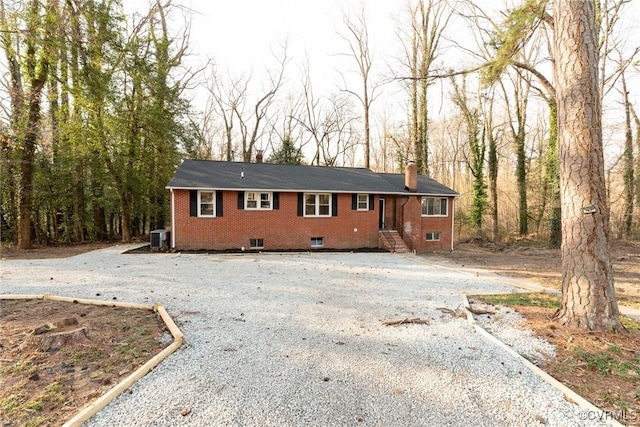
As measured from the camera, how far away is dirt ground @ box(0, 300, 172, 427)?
8.18 ft

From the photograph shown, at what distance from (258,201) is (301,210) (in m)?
2.13

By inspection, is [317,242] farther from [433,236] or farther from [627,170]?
[627,170]

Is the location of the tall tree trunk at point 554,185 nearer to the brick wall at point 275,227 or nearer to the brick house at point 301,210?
the brick house at point 301,210

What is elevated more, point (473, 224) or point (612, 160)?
point (612, 160)

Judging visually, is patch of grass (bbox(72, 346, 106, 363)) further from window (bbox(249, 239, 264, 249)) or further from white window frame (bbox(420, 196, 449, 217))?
white window frame (bbox(420, 196, 449, 217))

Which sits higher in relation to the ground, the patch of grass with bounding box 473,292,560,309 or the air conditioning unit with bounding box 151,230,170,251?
the air conditioning unit with bounding box 151,230,170,251

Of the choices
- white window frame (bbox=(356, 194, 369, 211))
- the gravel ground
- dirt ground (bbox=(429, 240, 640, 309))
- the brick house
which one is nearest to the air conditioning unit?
the brick house

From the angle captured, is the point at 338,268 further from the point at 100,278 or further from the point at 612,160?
the point at 612,160

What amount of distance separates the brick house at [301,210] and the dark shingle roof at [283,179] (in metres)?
0.04

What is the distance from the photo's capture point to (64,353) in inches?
131

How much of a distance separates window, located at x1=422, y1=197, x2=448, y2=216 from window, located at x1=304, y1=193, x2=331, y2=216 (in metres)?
5.50

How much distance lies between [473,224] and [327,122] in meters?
16.7

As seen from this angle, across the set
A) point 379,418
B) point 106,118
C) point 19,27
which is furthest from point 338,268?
point 19,27

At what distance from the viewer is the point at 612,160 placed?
1991 cm
